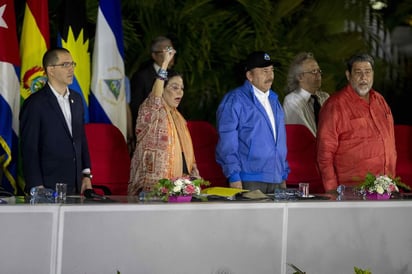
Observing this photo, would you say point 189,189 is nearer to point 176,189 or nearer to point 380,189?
point 176,189

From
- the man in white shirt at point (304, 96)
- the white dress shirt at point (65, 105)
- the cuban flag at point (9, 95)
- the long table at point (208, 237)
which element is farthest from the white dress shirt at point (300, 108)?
the cuban flag at point (9, 95)

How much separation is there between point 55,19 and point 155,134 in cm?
261

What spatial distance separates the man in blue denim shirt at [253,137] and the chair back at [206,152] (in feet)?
1.92

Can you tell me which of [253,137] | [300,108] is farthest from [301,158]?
[253,137]

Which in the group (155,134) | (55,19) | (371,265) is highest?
(55,19)

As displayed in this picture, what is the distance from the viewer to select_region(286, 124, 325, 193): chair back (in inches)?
220

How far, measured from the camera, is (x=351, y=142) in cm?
500

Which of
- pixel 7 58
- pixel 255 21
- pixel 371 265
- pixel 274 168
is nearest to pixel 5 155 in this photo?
pixel 7 58

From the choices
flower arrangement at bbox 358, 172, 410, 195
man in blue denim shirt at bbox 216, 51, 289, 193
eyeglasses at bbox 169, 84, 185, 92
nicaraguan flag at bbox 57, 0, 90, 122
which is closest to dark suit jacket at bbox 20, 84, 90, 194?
eyeglasses at bbox 169, 84, 185, 92

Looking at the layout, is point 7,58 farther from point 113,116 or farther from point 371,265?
point 371,265

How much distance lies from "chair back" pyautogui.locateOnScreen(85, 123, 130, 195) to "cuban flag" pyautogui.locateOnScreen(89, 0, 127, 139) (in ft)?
1.87

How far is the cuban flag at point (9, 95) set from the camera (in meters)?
5.32

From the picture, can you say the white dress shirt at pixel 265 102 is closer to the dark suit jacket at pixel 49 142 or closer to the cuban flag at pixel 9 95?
the dark suit jacket at pixel 49 142

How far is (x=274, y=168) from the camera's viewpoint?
4.83 metres
